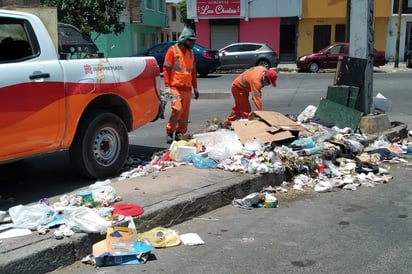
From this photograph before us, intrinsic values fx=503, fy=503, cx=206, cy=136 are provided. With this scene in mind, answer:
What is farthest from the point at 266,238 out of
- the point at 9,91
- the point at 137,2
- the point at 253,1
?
the point at 137,2

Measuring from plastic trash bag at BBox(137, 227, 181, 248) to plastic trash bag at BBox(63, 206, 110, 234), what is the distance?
359 mm

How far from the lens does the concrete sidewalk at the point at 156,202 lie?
388cm

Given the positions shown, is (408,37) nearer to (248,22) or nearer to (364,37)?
(248,22)

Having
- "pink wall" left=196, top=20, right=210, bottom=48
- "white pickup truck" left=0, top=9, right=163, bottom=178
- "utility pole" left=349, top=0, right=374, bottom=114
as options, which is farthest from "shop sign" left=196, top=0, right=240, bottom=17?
"white pickup truck" left=0, top=9, right=163, bottom=178

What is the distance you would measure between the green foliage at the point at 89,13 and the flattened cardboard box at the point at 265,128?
16.9 metres

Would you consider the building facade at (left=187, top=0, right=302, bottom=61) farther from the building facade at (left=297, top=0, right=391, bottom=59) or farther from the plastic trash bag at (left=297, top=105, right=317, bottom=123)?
the plastic trash bag at (left=297, top=105, right=317, bottom=123)

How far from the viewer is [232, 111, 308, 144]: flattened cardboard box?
23.5 feet

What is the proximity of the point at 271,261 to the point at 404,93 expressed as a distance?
43.0 ft

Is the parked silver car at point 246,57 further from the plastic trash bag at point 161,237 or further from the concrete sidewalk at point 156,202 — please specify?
the plastic trash bag at point 161,237

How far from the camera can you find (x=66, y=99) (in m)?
5.46

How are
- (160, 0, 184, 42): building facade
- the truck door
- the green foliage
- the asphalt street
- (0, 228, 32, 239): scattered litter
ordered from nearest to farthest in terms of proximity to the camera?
the asphalt street → (0, 228, 32, 239): scattered litter → the truck door → the green foliage → (160, 0, 184, 42): building facade

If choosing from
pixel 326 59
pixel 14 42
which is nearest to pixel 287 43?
pixel 326 59

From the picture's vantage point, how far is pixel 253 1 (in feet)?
111

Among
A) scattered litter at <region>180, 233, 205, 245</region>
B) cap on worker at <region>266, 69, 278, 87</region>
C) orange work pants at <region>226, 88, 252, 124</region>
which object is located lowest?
scattered litter at <region>180, 233, 205, 245</region>
